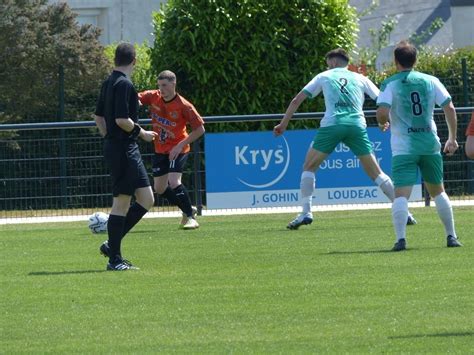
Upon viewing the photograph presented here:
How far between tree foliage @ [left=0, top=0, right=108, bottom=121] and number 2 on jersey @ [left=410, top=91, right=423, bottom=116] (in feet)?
34.3

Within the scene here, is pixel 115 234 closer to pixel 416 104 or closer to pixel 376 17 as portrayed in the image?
pixel 416 104

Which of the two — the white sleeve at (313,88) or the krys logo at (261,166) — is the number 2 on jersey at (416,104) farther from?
the krys logo at (261,166)

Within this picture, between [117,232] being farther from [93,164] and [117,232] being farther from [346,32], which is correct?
[346,32]

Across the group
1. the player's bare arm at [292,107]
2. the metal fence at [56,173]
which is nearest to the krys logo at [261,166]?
the metal fence at [56,173]

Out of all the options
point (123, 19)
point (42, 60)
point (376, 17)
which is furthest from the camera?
point (376, 17)

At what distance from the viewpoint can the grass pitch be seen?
822 centimetres

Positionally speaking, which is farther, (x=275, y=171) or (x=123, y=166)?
(x=275, y=171)

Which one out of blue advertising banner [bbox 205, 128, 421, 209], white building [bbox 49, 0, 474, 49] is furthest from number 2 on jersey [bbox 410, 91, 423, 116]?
white building [bbox 49, 0, 474, 49]

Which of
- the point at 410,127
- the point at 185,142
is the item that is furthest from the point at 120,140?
the point at 185,142

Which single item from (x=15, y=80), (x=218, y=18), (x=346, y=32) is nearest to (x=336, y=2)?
(x=346, y=32)

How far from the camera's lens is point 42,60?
2456 centimetres

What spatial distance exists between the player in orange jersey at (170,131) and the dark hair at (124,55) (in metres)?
4.34

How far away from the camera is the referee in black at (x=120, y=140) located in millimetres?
12000

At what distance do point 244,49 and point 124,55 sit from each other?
10046mm
